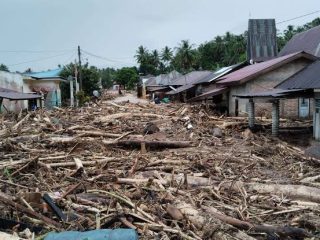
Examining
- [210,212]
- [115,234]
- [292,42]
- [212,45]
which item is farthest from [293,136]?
[212,45]

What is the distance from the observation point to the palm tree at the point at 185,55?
217 feet

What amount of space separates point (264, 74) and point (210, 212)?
19.7 meters

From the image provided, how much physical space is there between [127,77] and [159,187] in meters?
82.6

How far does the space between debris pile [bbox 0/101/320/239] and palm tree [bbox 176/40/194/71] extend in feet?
170

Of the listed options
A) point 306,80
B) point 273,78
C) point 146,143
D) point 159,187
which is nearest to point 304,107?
point 273,78

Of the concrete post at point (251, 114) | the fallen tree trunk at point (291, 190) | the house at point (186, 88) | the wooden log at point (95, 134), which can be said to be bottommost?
the fallen tree trunk at point (291, 190)

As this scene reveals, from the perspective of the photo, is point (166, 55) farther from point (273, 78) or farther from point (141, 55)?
point (273, 78)

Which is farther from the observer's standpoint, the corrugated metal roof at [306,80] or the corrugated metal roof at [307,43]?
the corrugated metal roof at [307,43]

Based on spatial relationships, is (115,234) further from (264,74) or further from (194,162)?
(264,74)

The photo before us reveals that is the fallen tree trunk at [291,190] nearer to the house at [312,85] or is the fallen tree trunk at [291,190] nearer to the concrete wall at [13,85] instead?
the house at [312,85]

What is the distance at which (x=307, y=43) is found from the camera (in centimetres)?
3203

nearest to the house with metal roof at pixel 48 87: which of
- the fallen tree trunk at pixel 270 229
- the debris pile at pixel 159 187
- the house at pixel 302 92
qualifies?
the debris pile at pixel 159 187

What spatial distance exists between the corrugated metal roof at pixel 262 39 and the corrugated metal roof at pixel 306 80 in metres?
17.3

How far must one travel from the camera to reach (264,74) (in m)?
25.6
